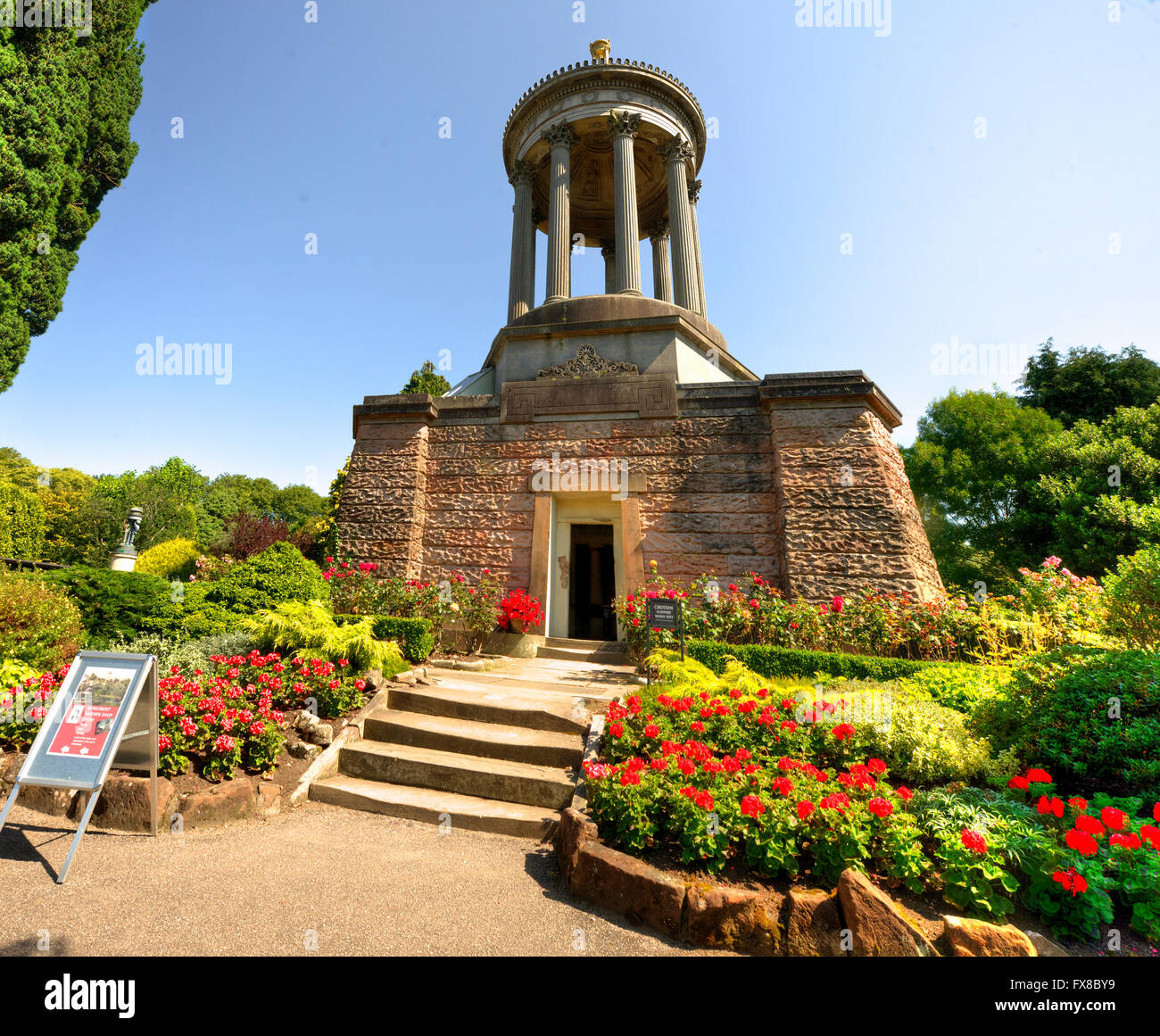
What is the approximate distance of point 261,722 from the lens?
17.0 feet

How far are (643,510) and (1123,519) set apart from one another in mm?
15644

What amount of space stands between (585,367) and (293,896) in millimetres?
10160

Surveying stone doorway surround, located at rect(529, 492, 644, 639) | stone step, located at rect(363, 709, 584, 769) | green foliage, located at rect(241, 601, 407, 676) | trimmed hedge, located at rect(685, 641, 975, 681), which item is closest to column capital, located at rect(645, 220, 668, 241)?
stone doorway surround, located at rect(529, 492, 644, 639)

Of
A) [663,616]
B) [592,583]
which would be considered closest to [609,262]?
[592,583]

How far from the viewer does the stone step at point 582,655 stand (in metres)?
9.16

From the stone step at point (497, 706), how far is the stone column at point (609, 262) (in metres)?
15.8

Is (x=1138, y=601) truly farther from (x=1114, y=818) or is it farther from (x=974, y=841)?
(x=974, y=841)

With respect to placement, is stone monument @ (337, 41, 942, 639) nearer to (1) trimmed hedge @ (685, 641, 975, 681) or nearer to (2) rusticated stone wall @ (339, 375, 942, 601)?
(2) rusticated stone wall @ (339, 375, 942, 601)

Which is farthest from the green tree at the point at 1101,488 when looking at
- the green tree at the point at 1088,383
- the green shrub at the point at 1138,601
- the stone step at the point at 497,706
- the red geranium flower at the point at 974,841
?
the stone step at the point at 497,706

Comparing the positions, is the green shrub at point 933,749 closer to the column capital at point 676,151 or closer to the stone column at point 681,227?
the stone column at point 681,227

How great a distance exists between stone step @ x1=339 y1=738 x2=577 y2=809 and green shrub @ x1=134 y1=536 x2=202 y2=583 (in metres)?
14.9

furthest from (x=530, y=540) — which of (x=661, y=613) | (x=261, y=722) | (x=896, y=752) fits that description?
(x=896, y=752)

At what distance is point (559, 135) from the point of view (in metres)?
14.8
